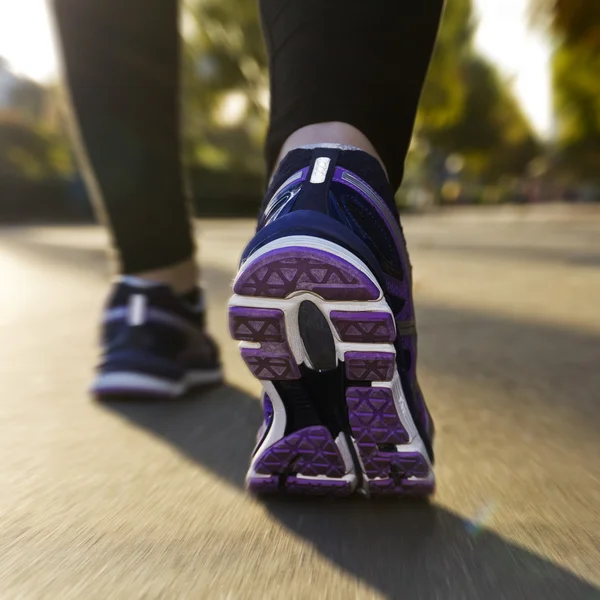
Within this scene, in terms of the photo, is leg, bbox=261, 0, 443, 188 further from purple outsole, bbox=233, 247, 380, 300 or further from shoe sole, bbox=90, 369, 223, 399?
shoe sole, bbox=90, 369, 223, 399

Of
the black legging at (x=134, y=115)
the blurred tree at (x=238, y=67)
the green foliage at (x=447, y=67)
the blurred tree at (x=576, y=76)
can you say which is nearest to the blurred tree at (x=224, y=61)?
the blurred tree at (x=238, y=67)

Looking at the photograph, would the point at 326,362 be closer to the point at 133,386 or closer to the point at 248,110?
the point at 133,386

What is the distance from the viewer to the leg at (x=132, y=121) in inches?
62.8

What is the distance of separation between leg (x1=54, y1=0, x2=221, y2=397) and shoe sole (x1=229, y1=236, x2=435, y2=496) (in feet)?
2.25

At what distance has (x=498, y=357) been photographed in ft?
6.68

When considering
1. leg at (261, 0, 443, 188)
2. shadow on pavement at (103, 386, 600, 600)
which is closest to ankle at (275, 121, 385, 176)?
leg at (261, 0, 443, 188)

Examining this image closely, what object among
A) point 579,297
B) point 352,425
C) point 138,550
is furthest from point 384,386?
point 579,297

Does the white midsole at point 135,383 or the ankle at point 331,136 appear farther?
the white midsole at point 135,383

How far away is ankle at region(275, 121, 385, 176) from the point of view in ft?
3.26

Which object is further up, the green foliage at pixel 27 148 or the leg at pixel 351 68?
the leg at pixel 351 68

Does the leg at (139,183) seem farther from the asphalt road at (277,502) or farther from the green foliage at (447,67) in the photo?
the green foliage at (447,67)

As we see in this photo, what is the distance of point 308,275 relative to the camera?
2.74 ft

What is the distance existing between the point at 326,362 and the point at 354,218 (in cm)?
18

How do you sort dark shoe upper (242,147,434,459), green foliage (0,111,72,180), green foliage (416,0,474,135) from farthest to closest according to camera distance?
green foliage (0,111,72,180) → green foliage (416,0,474,135) → dark shoe upper (242,147,434,459)
